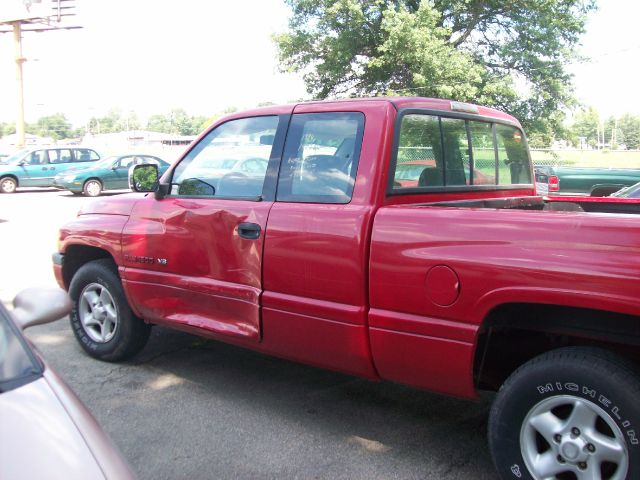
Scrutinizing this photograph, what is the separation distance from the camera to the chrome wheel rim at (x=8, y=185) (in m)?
21.0

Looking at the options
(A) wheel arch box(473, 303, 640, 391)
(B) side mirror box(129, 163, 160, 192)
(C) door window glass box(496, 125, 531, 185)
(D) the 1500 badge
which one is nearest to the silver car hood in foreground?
(A) wheel arch box(473, 303, 640, 391)

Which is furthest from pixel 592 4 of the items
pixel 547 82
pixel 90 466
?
pixel 90 466

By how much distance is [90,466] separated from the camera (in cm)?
152

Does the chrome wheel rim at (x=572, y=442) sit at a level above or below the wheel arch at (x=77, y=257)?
below

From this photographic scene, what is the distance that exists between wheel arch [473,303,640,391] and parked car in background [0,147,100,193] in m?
21.3

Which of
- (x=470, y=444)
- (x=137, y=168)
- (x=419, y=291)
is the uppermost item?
(x=137, y=168)

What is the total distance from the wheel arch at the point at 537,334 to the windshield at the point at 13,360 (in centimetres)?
183

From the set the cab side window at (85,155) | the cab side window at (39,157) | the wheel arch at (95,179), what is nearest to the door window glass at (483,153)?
the wheel arch at (95,179)

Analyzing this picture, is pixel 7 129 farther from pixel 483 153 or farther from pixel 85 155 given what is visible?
pixel 483 153

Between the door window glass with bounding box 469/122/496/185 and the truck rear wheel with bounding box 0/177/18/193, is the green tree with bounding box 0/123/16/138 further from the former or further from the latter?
the door window glass with bounding box 469/122/496/185

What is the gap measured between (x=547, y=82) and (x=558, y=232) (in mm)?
22869

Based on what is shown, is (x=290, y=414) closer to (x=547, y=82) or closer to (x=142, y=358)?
(x=142, y=358)

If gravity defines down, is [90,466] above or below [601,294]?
below

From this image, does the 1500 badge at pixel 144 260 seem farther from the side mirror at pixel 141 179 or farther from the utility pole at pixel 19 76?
the utility pole at pixel 19 76
